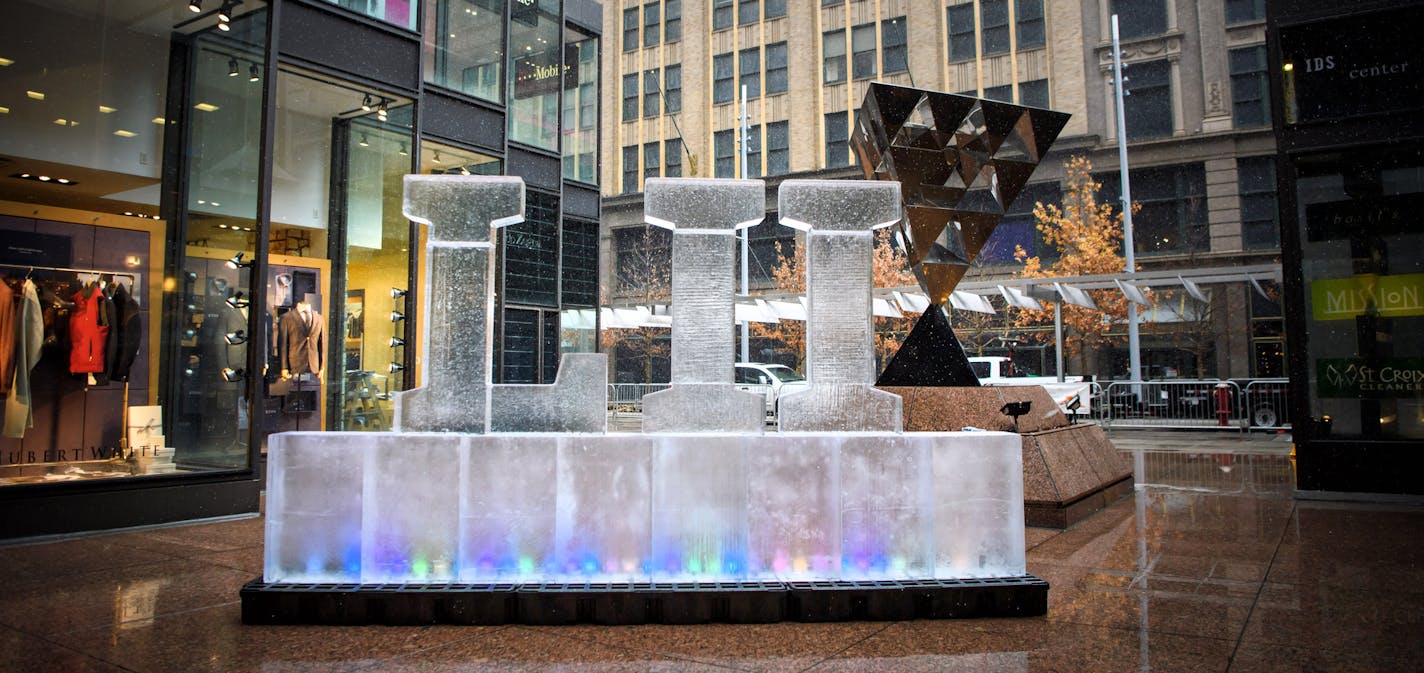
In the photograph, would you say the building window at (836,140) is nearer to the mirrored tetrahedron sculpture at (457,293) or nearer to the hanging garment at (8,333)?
the hanging garment at (8,333)

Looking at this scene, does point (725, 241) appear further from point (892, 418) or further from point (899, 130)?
point (899, 130)

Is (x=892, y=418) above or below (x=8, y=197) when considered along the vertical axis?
below

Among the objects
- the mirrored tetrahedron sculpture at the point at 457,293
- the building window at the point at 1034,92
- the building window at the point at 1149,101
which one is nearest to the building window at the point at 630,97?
the building window at the point at 1034,92

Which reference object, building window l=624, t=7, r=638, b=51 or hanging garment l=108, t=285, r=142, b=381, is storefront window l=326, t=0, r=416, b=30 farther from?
building window l=624, t=7, r=638, b=51

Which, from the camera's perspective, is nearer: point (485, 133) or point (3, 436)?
point (3, 436)

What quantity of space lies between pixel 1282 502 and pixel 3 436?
39.2 ft

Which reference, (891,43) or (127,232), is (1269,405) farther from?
(127,232)

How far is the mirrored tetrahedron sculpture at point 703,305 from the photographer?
15.0 ft

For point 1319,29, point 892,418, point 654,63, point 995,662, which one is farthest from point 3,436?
point 654,63

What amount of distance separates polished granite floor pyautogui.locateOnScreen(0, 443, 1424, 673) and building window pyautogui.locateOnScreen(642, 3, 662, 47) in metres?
35.4

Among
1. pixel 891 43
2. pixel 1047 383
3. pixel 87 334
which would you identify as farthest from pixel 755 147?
pixel 87 334

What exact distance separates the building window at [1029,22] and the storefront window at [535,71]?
2251 centimetres

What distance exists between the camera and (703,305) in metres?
4.69

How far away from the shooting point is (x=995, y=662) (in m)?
3.53
